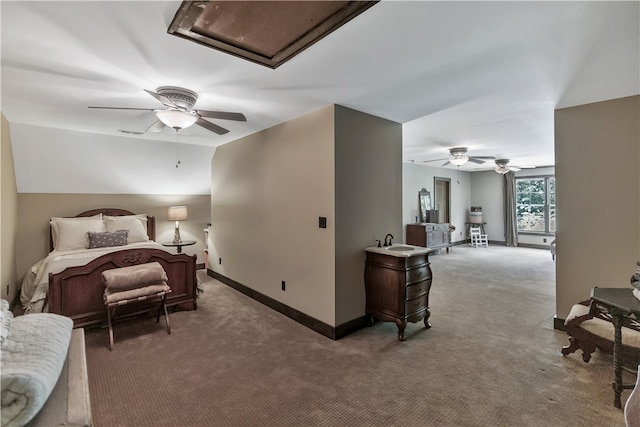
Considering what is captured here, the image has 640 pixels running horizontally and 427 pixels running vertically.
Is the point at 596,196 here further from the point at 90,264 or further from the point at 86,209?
the point at 86,209

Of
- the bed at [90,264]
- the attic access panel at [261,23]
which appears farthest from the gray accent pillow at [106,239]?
the attic access panel at [261,23]

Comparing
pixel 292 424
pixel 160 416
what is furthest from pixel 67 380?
pixel 292 424

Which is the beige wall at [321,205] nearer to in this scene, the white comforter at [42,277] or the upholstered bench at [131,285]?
the upholstered bench at [131,285]

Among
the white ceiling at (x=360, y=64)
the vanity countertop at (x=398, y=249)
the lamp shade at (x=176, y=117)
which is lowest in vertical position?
the vanity countertop at (x=398, y=249)

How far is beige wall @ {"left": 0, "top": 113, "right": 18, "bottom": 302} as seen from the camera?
133 inches

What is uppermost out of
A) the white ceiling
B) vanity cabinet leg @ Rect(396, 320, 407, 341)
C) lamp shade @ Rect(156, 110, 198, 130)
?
the white ceiling

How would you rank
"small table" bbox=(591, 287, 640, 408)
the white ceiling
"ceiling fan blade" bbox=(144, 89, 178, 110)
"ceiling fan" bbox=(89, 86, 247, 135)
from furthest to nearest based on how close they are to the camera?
"ceiling fan" bbox=(89, 86, 247, 135) → "ceiling fan blade" bbox=(144, 89, 178, 110) → "small table" bbox=(591, 287, 640, 408) → the white ceiling

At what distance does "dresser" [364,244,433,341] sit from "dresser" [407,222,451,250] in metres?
4.39

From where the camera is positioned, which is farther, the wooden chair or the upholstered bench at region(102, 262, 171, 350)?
the wooden chair

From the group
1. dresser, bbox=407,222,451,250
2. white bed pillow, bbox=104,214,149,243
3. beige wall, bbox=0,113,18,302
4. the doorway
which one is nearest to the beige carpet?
beige wall, bbox=0,113,18,302

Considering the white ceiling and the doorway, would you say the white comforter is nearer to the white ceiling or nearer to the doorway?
the white ceiling

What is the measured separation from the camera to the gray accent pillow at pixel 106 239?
410 centimetres

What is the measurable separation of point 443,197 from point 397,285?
7.09 meters

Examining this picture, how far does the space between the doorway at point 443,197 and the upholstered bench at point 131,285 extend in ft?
25.6
